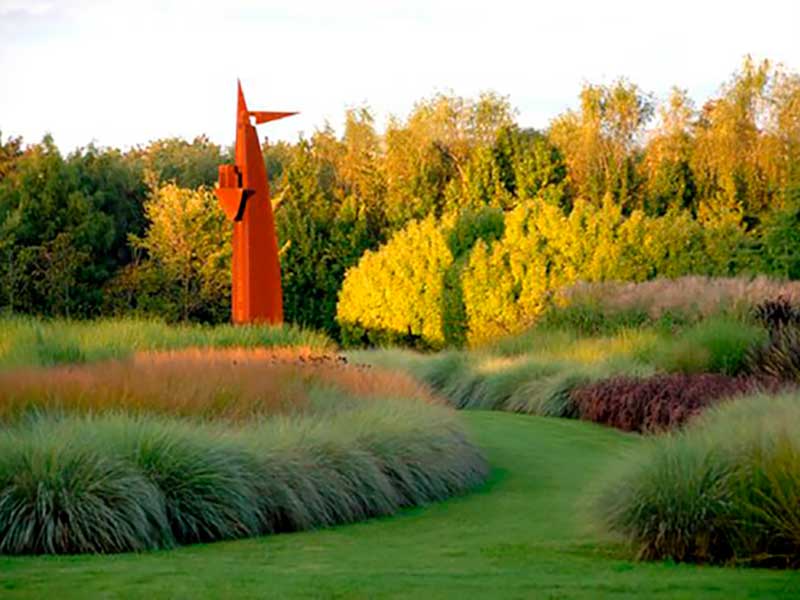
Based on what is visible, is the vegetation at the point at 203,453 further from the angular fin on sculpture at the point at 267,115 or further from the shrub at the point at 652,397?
the angular fin on sculpture at the point at 267,115

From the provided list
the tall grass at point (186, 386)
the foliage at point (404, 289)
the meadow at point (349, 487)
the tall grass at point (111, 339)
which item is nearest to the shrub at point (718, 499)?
the meadow at point (349, 487)

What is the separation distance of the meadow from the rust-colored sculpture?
3.50 m

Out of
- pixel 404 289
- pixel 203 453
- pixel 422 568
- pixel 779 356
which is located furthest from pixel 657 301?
pixel 422 568

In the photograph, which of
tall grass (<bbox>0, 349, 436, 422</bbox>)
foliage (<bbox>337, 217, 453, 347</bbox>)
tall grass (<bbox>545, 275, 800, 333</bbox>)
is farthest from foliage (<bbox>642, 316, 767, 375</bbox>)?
foliage (<bbox>337, 217, 453, 347</bbox>)

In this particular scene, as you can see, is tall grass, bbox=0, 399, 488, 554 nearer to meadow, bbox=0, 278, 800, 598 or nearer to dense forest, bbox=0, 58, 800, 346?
meadow, bbox=0, 278, 800, 598

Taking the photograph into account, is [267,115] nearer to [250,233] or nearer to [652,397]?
[250,233]

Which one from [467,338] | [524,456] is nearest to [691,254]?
[467,338]

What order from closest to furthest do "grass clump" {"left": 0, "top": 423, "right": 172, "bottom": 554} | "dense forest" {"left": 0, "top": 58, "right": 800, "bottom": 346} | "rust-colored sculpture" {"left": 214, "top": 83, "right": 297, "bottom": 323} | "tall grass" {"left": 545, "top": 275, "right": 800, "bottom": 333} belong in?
"grass clump" {"left": 0, "top": 423, "right": 172, "bottom": 554}, "rust-colored sculpture" {"left": 214, "top": 83, "right": 297, "bottom": 323}, "tall grass" {"left": 545, "top": 275, "right": 800, "bottom": 333}, "dense forest" {"left": 0, "top": 58, "right": 800, "bottom": 346}

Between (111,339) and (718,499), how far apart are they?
10150 mm

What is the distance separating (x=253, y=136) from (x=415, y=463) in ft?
31.9

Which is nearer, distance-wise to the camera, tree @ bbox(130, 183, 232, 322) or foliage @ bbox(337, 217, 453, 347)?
foliage @ bbox(337, 217, 453, 347)

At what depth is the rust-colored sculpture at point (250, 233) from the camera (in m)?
18.1

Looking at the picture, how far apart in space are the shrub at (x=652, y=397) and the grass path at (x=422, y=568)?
4810 millimetres

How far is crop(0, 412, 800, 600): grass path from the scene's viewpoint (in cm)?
545
